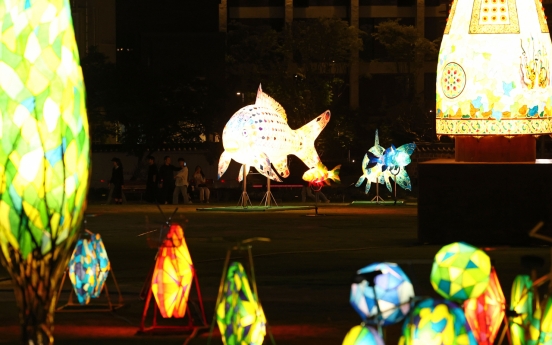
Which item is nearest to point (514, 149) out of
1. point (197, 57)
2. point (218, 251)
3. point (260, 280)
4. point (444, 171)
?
point (444, 171)

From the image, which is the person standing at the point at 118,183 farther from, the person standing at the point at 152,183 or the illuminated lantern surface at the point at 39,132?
the illuminated lantern surface at the point at 39,132

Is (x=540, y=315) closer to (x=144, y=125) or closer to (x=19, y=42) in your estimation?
(x=19, y=42)

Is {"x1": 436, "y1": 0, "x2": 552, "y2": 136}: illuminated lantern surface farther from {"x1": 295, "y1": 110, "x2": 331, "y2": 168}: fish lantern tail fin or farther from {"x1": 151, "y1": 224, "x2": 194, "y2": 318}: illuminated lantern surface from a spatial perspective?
{"x1": 295, "y1": 110, "x2": 331, "y2": 168}: fish lantern tail fin

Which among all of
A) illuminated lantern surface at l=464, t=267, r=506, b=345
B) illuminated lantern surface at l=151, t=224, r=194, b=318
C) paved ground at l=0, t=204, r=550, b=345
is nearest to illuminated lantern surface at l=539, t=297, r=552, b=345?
illuminated lantern surface at l=464, t=267, r=506, b=345

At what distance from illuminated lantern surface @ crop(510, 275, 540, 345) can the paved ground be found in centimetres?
31

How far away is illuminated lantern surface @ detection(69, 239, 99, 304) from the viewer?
32.9 ft

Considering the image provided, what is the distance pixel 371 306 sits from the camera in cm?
677

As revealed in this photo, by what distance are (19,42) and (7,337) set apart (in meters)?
5.15

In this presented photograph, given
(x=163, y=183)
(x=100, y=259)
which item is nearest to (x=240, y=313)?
(x=100, y=259)

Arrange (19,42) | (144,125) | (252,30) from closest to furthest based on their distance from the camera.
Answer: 1. (19,42)
2. (144,125)
3. (252,30)

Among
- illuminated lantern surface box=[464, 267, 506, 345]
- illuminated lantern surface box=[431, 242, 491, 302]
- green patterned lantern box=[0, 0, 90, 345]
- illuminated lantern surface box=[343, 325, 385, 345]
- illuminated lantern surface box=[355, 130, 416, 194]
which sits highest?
green patterned lantern box=[0, 0, 90, 345]

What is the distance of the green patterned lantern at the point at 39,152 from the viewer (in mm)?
4785

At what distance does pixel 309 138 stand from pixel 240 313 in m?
24.2

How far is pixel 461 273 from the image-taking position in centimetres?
683
